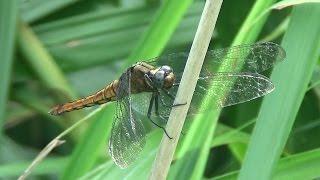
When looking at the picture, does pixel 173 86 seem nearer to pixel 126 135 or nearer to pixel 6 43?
pixel 126 135

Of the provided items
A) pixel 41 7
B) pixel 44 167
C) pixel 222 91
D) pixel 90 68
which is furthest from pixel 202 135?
pixel 41 7

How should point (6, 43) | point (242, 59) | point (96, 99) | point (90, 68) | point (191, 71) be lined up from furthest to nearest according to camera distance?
point (90, 68), point (6, 43), point (96, 99), point (242, 59), point (191, 71)

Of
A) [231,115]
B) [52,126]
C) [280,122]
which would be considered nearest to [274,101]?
[280,122]

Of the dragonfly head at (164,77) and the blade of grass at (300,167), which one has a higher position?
the dragonfly head at (164,77)

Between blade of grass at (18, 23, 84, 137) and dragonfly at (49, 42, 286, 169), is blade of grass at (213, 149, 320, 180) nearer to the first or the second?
dragonfly at (49, 42, 286, 169)

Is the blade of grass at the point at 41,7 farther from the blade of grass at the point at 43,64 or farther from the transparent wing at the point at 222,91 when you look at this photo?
the transparent wing at the point at 222,91

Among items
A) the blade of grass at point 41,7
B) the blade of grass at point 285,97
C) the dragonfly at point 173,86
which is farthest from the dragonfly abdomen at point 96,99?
the blade of grass at point 41,7

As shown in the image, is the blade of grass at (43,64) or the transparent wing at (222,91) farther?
the blade of grass at (43,64)
